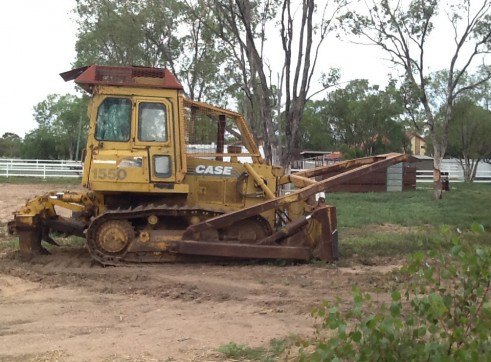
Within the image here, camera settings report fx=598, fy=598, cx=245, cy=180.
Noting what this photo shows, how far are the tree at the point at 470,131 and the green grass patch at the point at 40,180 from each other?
87.7 ft

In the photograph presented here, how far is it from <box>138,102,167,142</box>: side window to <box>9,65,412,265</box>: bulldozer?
0.02m

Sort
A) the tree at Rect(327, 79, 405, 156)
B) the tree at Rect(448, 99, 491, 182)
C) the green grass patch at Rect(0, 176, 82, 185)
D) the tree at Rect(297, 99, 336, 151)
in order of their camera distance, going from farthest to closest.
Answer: the tree at Rect(297, 99, 336, 151) < the tree at Rect(327, 79, 405, 156) < the tree at Rect(448, 99, 491, 182) < the green grass patch at Rect(0, 176, 82, 185)

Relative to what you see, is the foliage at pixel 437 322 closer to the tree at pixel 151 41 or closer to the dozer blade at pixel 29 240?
the dozer blade at pixel 29 240

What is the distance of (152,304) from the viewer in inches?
286

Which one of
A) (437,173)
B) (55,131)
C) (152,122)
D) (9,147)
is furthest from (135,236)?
(9,147)

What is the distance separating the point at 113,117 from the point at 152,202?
153 cm

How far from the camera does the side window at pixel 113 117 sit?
9.56m

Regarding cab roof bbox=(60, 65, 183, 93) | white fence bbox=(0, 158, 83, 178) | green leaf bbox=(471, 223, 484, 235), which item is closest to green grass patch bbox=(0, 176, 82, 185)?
white fence bbox=(0, 158, 83, 178)

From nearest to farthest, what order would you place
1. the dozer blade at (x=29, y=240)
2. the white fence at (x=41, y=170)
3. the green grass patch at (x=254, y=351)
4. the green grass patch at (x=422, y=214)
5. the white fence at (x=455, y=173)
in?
the green grass patch at (x=254, y=351)
the dozer blade at (x=29, y=240)
the green grass patch at (x=422, y=214)
the white fence at (x=41, y=170)
the white fence at (x=455, y=173)

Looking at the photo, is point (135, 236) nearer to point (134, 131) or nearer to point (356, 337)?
point (134, 131)

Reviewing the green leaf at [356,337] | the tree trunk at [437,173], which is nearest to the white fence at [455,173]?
the tree trunk at [437,173]

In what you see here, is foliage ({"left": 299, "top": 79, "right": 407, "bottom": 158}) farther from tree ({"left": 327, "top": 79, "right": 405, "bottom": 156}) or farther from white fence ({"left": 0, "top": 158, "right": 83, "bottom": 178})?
white fence ({"left": 0, "top": 158, "right": 83, "bottom": 178})

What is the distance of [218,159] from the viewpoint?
10.6 m

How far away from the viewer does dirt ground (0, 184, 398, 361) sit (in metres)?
5.42
